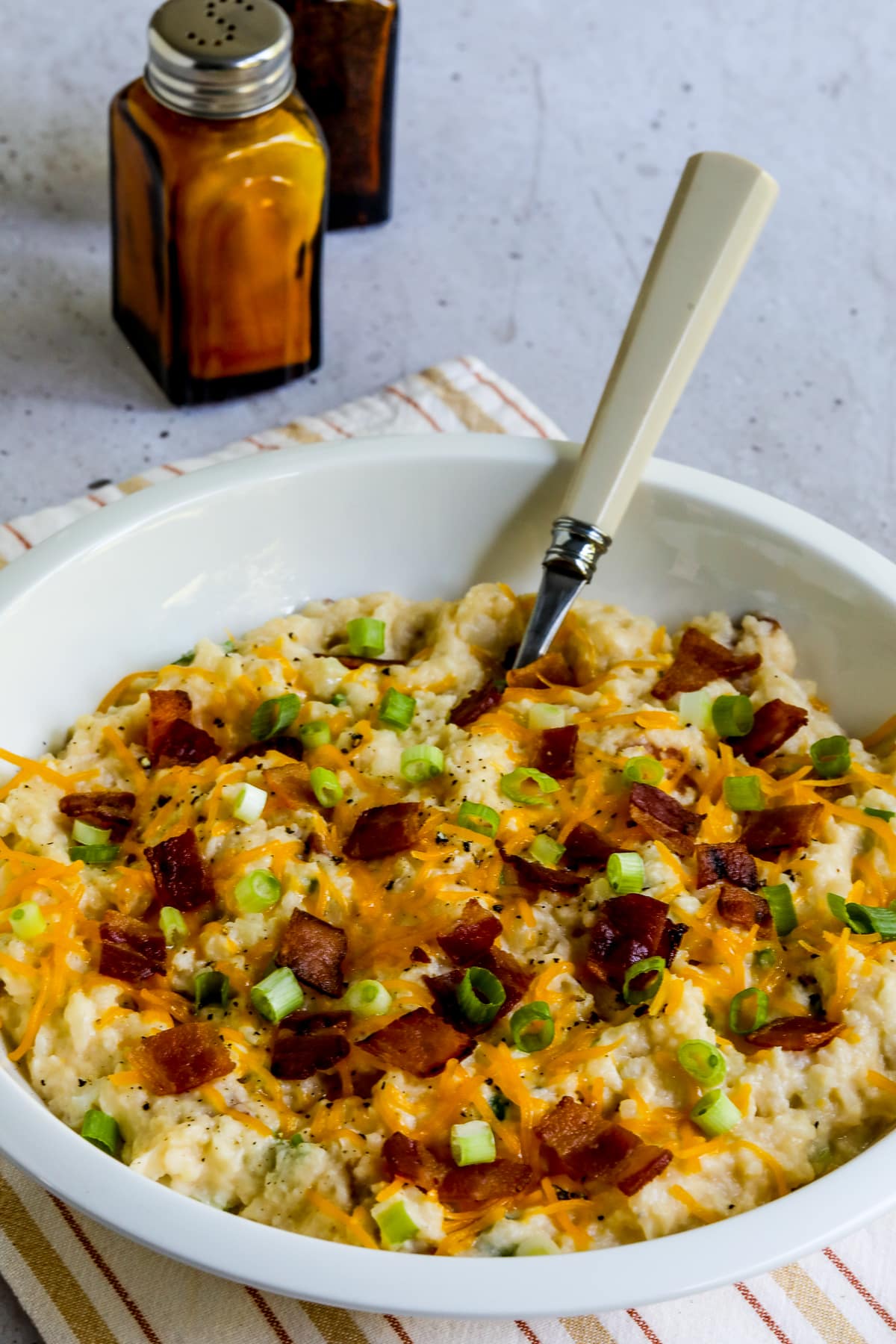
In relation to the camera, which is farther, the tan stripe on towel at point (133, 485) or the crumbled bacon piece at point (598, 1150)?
the tan stripe on towel at point (133, 485)

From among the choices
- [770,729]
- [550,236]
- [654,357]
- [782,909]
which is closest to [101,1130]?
[782,909]

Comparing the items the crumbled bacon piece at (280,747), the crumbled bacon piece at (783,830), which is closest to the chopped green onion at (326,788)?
the crumbled bacon piece at (280,747)

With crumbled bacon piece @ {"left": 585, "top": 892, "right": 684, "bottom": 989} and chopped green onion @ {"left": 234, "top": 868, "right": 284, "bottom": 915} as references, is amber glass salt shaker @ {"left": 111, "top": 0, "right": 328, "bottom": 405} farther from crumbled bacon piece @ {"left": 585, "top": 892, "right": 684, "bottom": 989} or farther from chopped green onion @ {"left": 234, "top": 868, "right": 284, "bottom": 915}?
crumbled bacon piece @ {"left": 585, "top": 892, "right": 684, "bottom": 989}

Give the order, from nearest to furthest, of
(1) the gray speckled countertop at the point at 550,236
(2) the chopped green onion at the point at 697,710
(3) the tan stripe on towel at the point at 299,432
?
(2) the chopped green onion at the point at 697,710, (3) the tan stripe on towel at the point at 299,432, (1) the gray speckled countertop at the point at 550,236

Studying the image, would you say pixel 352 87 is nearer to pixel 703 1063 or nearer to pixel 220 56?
pixel 220 56

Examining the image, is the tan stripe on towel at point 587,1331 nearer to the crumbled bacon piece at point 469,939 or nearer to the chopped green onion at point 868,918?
the crumbled bacon piece at point 469,939

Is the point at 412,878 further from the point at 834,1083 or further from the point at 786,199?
the point at 786,199

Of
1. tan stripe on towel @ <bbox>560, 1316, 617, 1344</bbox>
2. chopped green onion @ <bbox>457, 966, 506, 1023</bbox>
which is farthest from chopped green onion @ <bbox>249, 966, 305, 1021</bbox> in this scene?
tan stripe on towel @ <bbox>560, 1316, 617, 1344</bbox>
